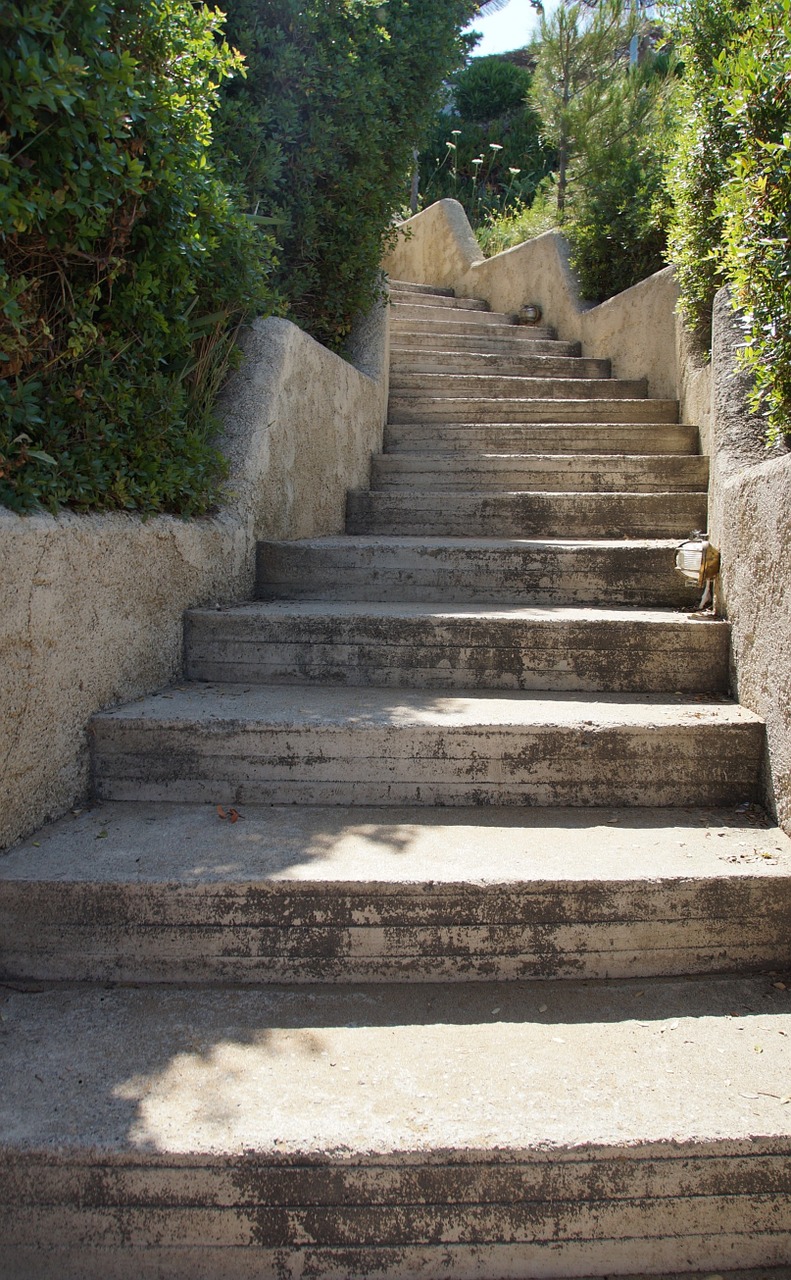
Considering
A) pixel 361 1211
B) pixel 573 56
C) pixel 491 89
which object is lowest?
pixel 361 1211

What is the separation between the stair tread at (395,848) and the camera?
2090 millimetres

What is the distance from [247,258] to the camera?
134 inches

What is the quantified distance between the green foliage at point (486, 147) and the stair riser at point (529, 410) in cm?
865

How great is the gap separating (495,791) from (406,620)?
0.76m

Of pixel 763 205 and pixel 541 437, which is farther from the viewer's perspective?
pixel 541 437

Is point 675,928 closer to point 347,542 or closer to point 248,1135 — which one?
point 248,1135

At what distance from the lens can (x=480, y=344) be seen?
7773 millimetres

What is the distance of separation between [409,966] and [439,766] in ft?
2.14

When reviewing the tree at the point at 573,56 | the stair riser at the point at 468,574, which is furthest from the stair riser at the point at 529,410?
the tree at the point at 573,56

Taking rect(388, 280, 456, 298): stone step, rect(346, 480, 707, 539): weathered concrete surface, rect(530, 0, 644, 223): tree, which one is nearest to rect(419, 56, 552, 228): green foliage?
rect(530, 0, 644, 223): tree

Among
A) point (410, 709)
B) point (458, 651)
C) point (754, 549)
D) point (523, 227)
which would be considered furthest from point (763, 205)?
point (523, 227)

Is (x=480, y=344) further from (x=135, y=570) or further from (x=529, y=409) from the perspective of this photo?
(x=135, y=570)

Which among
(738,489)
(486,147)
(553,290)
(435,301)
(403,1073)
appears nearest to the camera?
(403,1073)

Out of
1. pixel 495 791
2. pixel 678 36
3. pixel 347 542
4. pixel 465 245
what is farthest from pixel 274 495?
pixel 465 245
